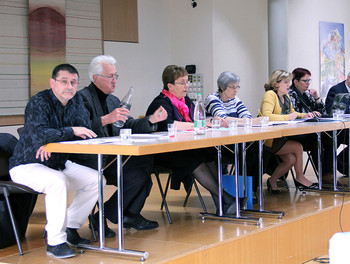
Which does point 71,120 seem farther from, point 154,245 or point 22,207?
point 154,245

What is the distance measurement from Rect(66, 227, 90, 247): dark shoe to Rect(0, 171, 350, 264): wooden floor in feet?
0.51

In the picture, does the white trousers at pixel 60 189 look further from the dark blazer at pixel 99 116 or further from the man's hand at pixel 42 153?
the dark blazer at pixel 99 116

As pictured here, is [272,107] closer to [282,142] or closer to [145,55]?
[282,142]

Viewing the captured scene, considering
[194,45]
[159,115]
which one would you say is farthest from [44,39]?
[159,115]

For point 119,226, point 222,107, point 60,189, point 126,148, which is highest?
point 222,107

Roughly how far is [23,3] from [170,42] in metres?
2.57

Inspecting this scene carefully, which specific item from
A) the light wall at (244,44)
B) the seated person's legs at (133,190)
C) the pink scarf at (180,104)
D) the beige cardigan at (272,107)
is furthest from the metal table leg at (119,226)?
the light wall at (244,44)

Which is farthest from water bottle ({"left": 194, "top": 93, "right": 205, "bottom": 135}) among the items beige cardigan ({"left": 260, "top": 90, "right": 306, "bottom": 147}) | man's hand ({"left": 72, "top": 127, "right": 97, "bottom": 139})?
beige cardigan ({"left": 260, "top": 90, "right": 306, "bottom": 147})

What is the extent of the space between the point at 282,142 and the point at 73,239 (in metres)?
2.49

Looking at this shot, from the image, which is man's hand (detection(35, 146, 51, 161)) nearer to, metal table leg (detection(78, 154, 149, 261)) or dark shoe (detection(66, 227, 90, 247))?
metal table leg (detection(78, 154, 149, 261))

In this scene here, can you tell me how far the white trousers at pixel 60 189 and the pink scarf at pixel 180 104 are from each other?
1277 mm

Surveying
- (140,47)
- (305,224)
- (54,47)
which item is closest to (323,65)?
(140,47)

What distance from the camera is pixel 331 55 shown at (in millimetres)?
10398

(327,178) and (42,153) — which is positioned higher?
(42,153)
